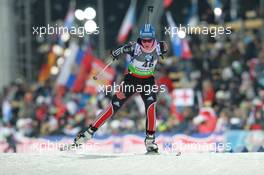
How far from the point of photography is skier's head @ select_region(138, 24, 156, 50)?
11.4 m

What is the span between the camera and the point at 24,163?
10594 mm

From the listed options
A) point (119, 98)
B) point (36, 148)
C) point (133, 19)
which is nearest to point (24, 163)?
point (119, 98)

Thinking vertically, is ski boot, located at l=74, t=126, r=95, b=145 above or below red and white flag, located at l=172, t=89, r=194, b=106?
below

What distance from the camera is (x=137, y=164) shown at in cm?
Answer: 1028

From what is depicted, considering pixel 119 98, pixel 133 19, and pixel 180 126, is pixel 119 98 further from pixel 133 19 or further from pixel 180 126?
pixel 133 19

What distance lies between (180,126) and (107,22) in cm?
Answer: 446
